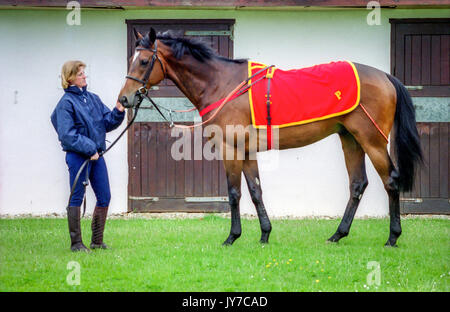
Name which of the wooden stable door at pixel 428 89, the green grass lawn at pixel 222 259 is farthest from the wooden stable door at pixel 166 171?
the wooden stable door at pixel 428 89

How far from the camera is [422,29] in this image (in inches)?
316

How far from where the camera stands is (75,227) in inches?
217

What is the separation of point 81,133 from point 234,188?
1668mm

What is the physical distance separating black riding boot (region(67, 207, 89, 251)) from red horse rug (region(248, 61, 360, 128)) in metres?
2.04

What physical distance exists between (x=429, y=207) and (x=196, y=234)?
3.77 m

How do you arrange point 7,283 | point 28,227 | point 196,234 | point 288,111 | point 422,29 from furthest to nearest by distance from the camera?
point 422,29 → point 28,227 → point 196,234 → point 288,111 → point 7,283

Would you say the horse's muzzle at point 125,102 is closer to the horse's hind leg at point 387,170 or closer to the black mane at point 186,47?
the black mane at point 186,47

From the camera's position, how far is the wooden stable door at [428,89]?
8039 mm

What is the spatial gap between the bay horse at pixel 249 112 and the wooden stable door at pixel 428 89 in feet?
8.11

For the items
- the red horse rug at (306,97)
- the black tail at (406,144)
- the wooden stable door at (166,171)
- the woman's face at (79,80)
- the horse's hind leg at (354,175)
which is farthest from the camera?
the wooden stable door at (166,171)

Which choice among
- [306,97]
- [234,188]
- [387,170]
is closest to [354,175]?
[387,170]

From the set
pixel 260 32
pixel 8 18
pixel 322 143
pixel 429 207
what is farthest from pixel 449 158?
pixel 8 18

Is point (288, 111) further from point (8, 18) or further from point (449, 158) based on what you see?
point (8, 18)

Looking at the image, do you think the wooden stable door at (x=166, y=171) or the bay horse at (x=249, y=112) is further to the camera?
the wooden stable door at (x=166, y=171)
